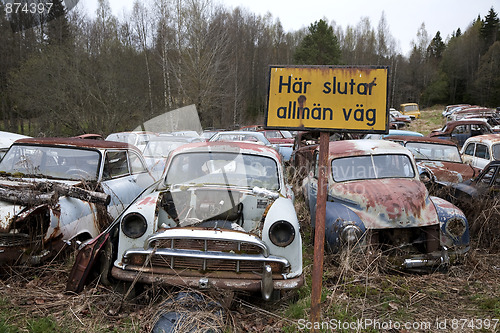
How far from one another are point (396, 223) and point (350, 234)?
66 centimetres

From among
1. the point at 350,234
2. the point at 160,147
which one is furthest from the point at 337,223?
the point at 160,147

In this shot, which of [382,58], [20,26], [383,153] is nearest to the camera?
[383,153]

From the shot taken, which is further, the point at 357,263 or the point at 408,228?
the point at 408,228

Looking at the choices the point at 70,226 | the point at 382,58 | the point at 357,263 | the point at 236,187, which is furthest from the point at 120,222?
the point at 382,58

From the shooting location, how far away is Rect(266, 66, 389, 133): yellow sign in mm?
2885

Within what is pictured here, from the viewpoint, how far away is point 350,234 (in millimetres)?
4512

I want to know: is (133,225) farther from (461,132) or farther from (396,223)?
(461,132)

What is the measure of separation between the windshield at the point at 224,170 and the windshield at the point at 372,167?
1.34 meters

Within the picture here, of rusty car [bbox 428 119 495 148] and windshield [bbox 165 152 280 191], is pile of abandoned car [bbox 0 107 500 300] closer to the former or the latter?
windshield [bbox 165 152 280 191]

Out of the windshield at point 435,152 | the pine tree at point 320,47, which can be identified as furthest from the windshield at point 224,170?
the pine tree at point 320,47

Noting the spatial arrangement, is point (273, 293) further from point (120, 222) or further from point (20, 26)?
point (20, 26)

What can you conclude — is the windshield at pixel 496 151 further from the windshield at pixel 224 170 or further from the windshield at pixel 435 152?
the windshield at pixel 224 170

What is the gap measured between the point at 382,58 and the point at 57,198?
58.9 metres

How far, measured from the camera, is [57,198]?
4.16 m
